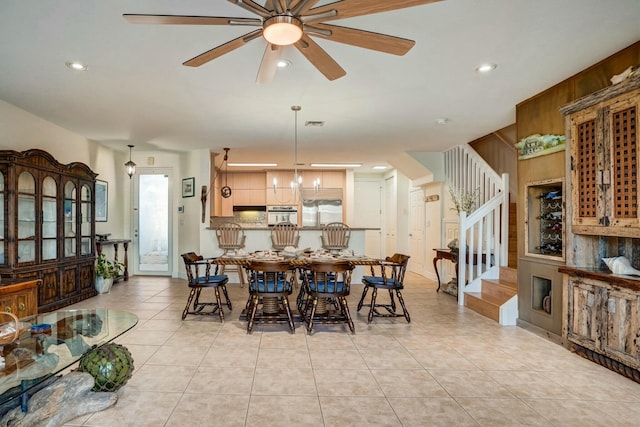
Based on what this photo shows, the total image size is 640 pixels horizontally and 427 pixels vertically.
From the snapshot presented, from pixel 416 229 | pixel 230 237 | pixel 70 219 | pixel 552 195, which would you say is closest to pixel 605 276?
pixel 552 195

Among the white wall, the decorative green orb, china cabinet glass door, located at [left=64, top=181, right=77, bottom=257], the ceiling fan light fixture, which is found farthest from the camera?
the white wall

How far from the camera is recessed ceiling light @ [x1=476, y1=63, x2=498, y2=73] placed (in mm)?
3094

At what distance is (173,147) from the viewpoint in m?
6.65

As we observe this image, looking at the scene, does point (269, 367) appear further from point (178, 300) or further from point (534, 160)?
point (534, 160)

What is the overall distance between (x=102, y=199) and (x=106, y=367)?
16.8ft

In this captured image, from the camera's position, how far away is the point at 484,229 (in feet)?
18.2

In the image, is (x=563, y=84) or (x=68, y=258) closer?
(x=563, y=84)

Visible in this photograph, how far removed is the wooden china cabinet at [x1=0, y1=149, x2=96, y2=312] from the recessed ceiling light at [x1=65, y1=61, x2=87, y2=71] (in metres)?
1.60

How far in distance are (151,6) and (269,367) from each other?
2744 mm

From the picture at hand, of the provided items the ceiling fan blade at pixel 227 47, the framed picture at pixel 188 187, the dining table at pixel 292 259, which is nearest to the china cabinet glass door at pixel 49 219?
the dining table at pixel 292 259

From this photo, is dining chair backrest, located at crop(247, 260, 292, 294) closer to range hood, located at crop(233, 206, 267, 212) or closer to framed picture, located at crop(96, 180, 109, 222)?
framed picture, located at crop(96, 180, 109, 222)

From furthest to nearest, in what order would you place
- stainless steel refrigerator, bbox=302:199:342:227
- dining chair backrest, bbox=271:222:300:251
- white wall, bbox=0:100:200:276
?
stainless steel refrigerator, bbox=302:199:342:227 < dining chair backrest, bbox=271:222:300:251 < white wall, bbox=0:100:200:276

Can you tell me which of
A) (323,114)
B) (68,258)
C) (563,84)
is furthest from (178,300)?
(563,84)

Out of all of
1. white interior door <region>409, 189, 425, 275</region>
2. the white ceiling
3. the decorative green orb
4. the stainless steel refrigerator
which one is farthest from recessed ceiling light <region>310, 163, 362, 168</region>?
the decorative green orb
